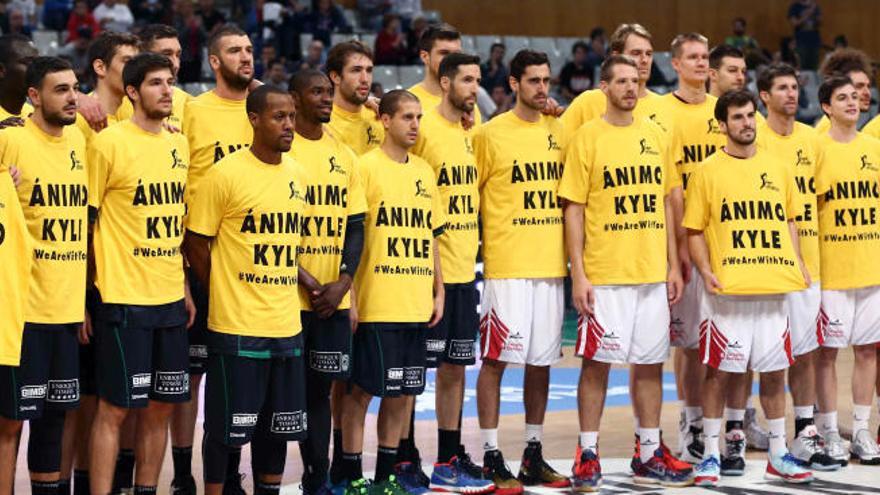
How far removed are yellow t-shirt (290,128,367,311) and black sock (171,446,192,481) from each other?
3.26 feet

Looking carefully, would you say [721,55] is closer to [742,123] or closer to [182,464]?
[742,123]

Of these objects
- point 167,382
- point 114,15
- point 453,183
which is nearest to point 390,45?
point 114,15

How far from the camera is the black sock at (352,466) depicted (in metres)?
7.76

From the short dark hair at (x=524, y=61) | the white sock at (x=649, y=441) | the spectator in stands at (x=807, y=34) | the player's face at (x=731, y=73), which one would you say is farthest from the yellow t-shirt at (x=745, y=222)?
the spectator in stands at (x=807, y=34)

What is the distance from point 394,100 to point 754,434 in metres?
3.33

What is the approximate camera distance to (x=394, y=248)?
25.6ft

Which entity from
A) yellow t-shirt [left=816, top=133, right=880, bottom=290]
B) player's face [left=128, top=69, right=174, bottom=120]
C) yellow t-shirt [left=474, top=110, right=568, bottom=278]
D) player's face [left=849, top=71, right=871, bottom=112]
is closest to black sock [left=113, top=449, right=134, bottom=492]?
player's face [left=128, top=69, right=174, bottom=120]

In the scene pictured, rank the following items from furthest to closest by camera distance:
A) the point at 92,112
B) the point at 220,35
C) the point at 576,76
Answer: the point at 576,76, the point at 220,35, the point at 92,112

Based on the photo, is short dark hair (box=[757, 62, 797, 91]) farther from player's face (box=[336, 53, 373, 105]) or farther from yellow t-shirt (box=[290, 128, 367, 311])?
yellow t-shirt (box=[290, 128, 367, 311])

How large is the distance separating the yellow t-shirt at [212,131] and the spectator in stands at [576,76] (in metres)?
11.4

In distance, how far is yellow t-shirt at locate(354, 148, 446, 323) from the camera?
775 centimetres

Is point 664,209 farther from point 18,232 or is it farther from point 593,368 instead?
point 18,232

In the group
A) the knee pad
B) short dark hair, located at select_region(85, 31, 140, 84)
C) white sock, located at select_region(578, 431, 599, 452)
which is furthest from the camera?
white sock, located at select_region(578, 431, 599, 452)

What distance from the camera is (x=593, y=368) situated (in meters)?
8.38
